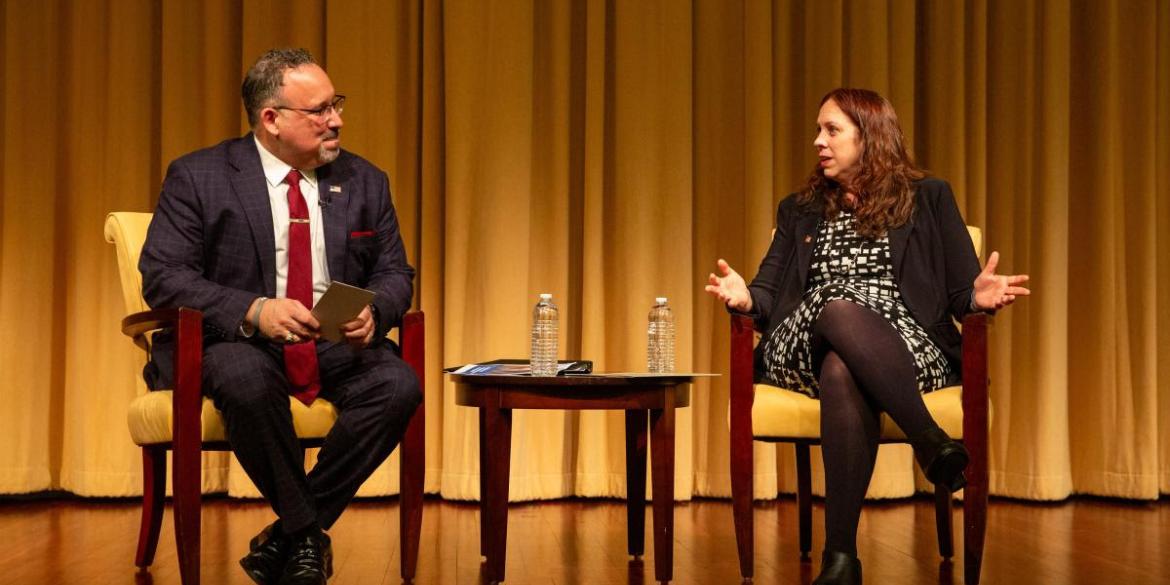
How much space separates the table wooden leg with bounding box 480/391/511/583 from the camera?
99.7 inches

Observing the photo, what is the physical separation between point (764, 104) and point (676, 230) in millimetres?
577

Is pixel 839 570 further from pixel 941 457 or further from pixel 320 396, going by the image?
pixel 320 396

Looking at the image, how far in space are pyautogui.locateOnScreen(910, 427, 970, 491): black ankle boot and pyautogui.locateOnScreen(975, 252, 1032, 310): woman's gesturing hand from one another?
391mm

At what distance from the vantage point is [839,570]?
2322mm


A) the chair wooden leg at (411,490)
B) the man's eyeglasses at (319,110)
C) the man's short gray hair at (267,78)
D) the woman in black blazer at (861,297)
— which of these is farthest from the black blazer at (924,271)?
the man's short gray hair at (267,78)

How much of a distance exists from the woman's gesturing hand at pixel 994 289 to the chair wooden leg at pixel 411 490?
4.40 feet

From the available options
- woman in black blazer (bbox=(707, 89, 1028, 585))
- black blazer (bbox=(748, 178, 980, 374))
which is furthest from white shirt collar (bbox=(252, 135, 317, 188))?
black blazer (bbox=(748, 178, 980, 374))

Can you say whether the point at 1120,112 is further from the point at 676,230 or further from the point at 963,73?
the point at 676,230

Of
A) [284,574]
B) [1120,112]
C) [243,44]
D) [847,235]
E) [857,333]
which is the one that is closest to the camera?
[284,574]

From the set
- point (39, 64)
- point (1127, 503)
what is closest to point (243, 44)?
point (39, 64)

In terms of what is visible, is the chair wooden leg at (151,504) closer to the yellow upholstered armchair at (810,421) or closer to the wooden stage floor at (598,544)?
the wooden stage floor at (598,544)

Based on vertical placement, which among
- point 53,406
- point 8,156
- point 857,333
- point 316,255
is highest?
point 8,156

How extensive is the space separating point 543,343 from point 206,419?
790mm

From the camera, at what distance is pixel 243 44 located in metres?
4.13
